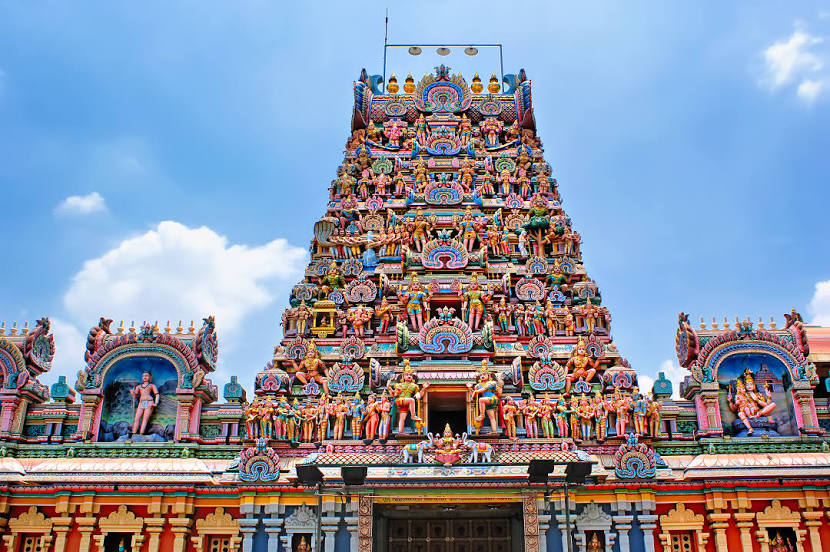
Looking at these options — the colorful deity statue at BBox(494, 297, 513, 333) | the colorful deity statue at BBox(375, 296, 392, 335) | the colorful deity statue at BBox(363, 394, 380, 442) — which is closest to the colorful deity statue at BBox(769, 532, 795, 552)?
the colorful deity statue at BBox(494, 297, 513, 333)

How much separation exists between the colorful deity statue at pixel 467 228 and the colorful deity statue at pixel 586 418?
25.0 ft

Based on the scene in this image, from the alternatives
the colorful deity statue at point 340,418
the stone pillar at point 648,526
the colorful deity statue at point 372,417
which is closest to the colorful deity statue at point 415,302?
the colorful deity statue at point 372,417

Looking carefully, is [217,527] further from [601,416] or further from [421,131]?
[421,131]

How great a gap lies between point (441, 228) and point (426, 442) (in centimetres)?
986

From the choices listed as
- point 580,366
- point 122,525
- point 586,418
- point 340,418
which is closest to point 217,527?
point 122,525

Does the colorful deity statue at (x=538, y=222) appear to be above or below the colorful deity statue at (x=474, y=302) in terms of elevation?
above

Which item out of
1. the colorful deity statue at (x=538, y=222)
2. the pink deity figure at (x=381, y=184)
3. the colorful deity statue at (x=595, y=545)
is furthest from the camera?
the pink deity figure at (x=381, y=184)

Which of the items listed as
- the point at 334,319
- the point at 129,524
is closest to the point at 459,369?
the point at 334,319

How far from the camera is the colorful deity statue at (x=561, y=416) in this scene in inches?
749

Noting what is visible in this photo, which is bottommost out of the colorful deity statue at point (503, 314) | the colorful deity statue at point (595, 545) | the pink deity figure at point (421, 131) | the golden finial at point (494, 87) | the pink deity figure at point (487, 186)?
the colorful deity statue at point (595, 545)

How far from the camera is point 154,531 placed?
60.0ft

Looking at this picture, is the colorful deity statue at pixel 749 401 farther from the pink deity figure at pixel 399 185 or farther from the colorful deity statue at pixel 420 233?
the pink deity figure at pixel 399 185

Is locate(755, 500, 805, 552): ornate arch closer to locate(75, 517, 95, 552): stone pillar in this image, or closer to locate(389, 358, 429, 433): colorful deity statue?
locate(389, 358, 429, 433): colorful deity statue

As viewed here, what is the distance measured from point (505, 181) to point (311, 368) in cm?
1127
